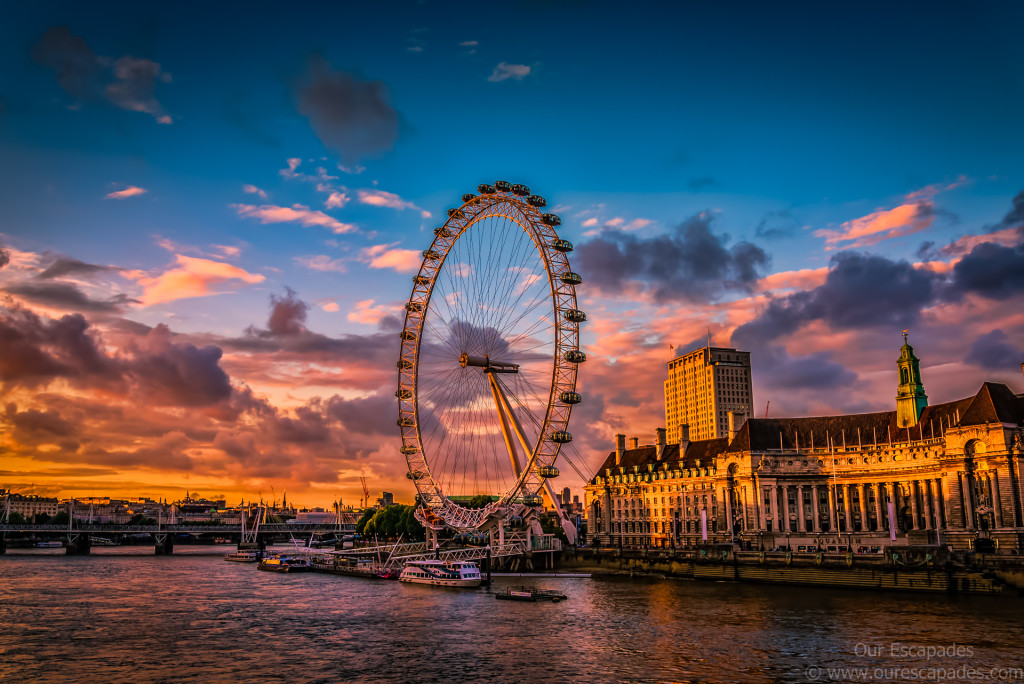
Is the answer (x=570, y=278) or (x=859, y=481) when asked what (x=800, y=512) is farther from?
(x=570, y=278)

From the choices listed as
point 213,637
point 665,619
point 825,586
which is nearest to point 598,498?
point 825,586

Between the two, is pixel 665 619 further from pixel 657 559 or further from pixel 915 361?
pixel 915 361

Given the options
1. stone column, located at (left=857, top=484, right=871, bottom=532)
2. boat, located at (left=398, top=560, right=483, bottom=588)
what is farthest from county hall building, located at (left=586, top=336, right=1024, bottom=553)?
boat, located at (left=398, top=560, right=483, bottom=588)

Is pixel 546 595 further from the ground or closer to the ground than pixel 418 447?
closer to the ground

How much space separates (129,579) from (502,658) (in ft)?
274

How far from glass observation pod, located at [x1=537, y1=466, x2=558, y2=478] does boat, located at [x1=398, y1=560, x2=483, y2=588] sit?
1434 centimetres

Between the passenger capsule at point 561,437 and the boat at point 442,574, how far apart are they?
1894 centimetres

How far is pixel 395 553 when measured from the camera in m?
123

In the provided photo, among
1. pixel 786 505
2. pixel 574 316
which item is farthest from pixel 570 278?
pixel 786 505

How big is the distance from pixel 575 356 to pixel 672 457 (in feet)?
236

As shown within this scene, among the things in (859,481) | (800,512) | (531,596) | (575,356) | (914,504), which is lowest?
(531,596)

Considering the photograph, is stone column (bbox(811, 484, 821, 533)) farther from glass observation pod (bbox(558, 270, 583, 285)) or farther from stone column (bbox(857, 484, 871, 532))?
glass observation pod (bbox(558, 270, 583, 285))

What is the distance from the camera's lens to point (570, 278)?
315ft

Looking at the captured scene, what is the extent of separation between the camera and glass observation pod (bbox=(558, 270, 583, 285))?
95.9 metres
